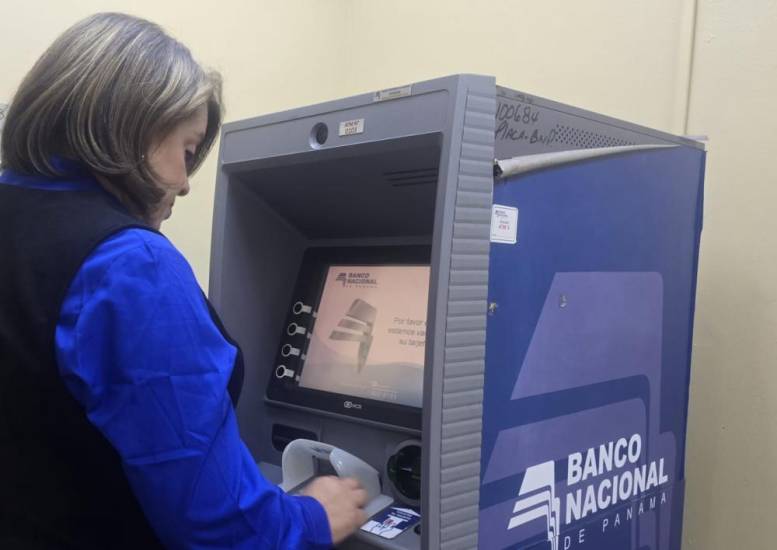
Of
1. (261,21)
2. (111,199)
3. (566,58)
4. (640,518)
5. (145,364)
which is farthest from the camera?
(261,21)

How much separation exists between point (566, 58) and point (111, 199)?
1.46 m

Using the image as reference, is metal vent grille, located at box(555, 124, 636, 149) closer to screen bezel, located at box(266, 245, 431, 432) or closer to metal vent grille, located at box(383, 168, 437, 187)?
metal vent grille, located at box(383, 168, 437, 187)

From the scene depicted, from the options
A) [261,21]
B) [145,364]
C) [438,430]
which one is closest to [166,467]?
[145,364]

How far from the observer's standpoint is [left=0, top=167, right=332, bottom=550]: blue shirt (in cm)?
91

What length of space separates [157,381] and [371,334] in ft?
2.34

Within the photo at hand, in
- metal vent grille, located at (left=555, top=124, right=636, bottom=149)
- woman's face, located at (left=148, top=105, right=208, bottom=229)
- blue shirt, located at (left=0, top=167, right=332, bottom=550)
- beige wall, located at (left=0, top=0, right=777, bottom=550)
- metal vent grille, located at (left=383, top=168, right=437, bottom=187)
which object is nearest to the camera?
blue shirt, located at (left=0, top=167, right=332, bottom=550)

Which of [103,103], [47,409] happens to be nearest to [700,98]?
[103,103]

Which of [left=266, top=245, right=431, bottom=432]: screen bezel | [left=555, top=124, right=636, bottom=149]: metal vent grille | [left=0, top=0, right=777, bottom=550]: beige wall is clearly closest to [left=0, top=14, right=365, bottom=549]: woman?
[left=266, top=245, right=431, bottom=432]: screen bezel

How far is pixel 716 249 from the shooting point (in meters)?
1.73

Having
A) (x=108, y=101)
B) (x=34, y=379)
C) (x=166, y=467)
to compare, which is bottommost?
(x=166, y=467)

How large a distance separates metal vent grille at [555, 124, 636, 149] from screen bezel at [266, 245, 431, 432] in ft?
1.38

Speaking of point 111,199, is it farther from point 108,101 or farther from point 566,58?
point 566,58

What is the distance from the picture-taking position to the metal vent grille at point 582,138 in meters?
1.23

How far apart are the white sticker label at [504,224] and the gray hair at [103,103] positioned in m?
0.50
